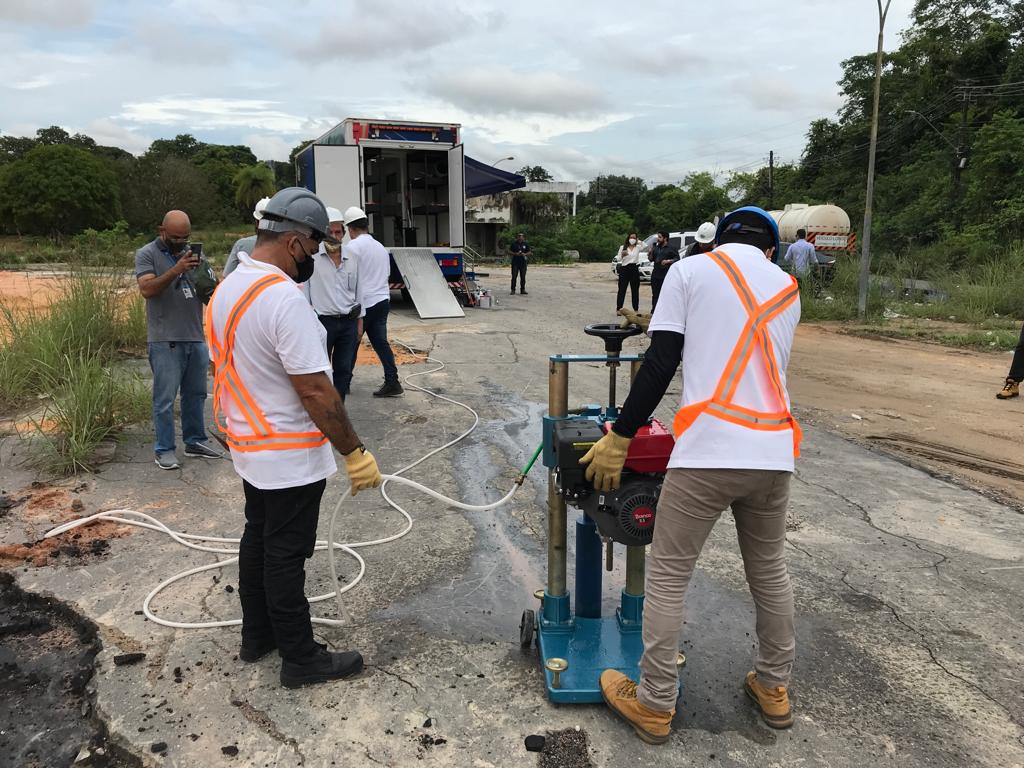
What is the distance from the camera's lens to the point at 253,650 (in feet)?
9.29

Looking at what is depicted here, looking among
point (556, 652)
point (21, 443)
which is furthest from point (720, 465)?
point (21, 443)

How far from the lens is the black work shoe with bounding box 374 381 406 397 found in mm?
7031

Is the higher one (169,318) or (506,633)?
(169,318)

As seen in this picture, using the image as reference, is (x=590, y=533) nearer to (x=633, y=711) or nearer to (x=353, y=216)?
(x=633, y=711)

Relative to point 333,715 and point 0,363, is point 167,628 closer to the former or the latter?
point 333,715

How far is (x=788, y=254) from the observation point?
15.2 meters

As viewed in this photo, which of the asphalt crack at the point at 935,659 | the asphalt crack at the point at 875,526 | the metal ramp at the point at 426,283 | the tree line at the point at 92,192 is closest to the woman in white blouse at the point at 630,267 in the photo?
the metal ramp at the point at 426,283

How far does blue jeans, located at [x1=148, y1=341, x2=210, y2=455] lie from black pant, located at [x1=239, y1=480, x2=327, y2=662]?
8.30 feet

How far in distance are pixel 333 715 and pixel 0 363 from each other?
5474 millimetres

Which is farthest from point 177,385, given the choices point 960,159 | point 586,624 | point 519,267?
point 960,159

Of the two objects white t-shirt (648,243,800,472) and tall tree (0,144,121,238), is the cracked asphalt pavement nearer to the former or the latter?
white t-shirt (648,243,800,472)

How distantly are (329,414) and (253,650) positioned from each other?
111 cm

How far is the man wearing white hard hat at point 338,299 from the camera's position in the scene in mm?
6098

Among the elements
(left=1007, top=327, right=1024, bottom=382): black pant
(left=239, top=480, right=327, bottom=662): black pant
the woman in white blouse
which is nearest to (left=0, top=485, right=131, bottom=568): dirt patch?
(left=239, top=480, right=327, bottom=662): black pant
